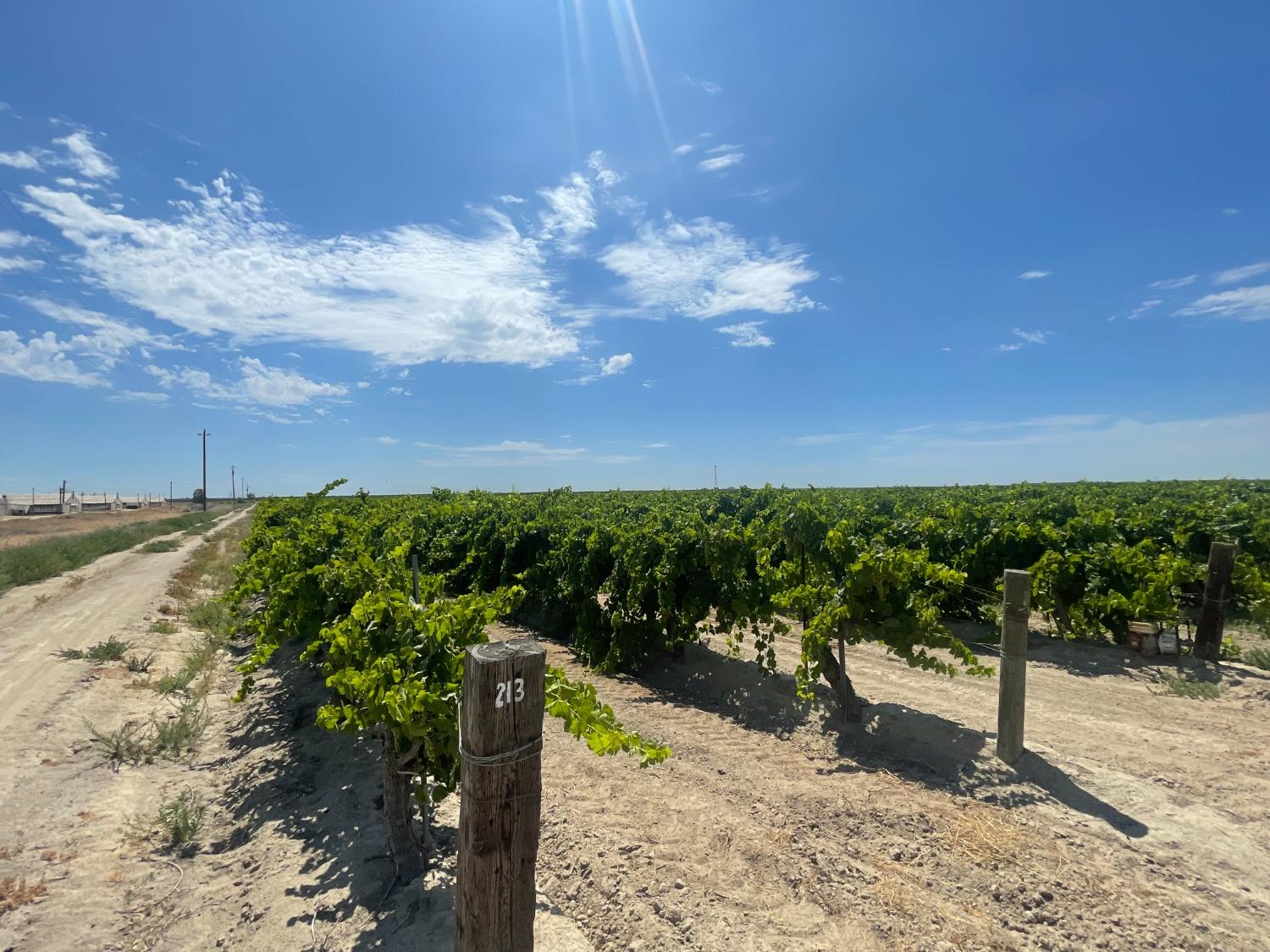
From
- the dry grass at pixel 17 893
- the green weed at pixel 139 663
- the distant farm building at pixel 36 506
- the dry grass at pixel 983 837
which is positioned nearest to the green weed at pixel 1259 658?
the dry grass at pixel 983 837

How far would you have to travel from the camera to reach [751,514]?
16172 millimetres

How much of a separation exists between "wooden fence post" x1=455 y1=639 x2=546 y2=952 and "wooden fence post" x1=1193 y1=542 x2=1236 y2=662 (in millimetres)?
10535

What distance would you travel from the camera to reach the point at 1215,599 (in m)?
8.76

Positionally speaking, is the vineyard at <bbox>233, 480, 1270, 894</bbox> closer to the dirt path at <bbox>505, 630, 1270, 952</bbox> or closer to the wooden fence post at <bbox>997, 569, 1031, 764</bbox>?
the wooden fence post at <bbox>997, 569, 1031, 764</bbox>

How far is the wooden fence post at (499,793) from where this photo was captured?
2.38 m

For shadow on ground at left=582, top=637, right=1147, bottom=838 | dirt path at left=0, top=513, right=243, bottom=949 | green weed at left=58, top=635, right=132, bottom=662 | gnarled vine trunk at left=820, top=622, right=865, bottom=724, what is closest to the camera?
dirt path at left=0, top=513, right=243, bottom=949

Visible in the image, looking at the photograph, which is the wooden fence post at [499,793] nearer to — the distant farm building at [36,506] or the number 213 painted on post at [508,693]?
the number 213 painted on post at [508,693]

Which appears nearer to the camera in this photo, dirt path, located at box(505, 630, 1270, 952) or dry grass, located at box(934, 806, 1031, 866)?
dirt path, located at box(505, 630, 1270, 952)

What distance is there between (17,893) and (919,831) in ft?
21.5

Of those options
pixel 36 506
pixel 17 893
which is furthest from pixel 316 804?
pixel 36 506

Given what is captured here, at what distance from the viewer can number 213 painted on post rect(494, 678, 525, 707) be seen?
2.38m

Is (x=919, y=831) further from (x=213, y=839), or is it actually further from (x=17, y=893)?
(x=17, y=893)

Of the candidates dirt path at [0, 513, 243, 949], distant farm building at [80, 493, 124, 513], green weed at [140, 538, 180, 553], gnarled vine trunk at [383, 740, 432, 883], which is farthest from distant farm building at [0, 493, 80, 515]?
gnarled vine trunk at [383, 740, 432, 883]

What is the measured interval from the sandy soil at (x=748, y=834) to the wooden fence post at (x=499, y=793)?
4.89 feet
